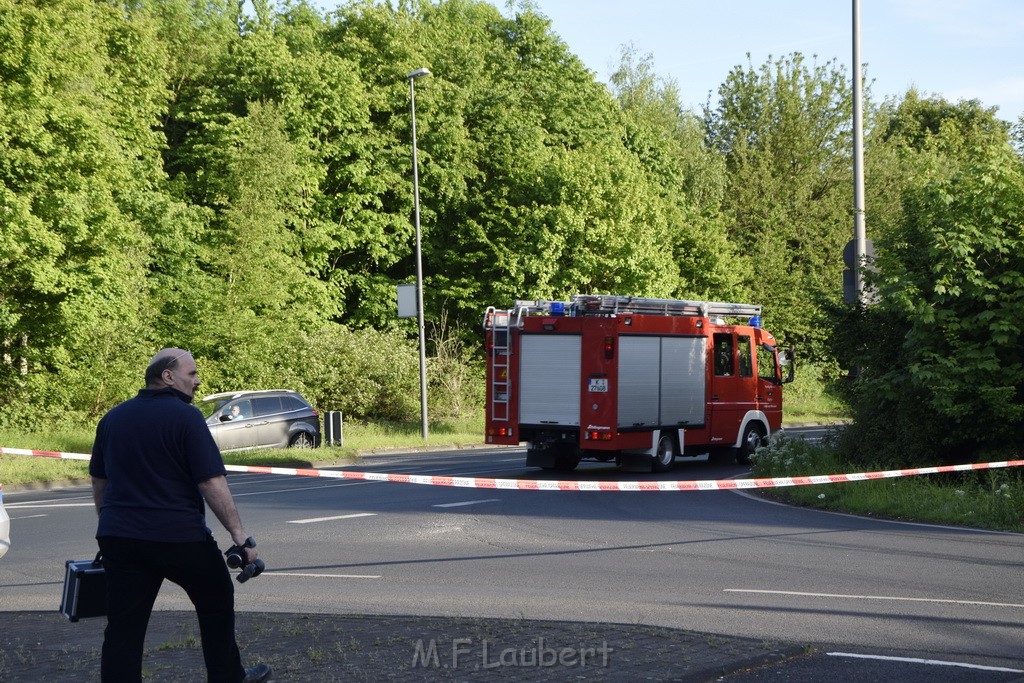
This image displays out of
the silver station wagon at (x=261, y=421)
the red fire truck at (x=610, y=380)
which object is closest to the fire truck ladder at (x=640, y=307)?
the red fire truck at (x=610, y=380)

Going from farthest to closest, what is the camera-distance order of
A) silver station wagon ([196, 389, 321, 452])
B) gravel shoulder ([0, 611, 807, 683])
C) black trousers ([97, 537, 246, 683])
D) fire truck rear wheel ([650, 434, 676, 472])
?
silver station wagon ([196, 389, 321, 452]) → fire truck rear wheel ([650, 434, 676, 472]) → gravel shoulder ([0, 611, 807, 683]) → black trousers ([97, 537, 246, 683])

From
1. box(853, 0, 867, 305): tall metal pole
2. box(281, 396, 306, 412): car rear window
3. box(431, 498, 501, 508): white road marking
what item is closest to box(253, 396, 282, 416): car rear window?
box(281, 396, 306, 412): car rear window

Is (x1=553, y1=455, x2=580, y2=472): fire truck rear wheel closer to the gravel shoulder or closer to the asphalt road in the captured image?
the asphalt road

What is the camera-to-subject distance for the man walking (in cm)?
538

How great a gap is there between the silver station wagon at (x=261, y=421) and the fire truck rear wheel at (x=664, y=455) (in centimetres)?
948

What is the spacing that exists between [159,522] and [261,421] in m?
21.7

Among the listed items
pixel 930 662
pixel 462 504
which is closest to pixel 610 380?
pixel 462 504

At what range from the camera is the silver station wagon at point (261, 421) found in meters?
26.0

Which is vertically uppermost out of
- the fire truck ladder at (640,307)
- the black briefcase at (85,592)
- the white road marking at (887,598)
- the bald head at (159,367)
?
the fire truck ladder at (640,307)

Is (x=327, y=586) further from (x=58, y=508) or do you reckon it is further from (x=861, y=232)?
(x=861, y=232)

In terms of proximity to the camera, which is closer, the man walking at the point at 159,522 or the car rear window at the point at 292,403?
the man walking at the point at 159,522

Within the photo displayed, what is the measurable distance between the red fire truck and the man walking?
14.6m

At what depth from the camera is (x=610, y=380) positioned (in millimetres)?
19984

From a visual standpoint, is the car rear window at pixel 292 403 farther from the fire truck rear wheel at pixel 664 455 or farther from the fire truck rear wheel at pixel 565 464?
the fire truck rear wheel at pixel 664 455
